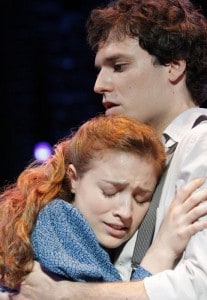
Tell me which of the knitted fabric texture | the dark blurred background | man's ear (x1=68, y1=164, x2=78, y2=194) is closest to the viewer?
the knitted fabric texture

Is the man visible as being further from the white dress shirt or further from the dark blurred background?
the dark blurred background

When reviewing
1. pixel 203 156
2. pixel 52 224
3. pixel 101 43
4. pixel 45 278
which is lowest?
pixel 45 278

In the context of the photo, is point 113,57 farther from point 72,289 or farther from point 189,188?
point 72,289

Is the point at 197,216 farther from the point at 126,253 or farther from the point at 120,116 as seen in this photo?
the point at 120,116

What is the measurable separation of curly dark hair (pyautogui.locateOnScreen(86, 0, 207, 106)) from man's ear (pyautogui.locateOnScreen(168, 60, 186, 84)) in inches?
0.6

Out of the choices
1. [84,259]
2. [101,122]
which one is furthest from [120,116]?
[84,259]

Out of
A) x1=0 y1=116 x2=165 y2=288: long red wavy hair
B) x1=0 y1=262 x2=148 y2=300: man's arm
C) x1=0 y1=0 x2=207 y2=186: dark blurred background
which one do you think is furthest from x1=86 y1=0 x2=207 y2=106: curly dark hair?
x1=0 y1=0 x2=207 y2=186: dark blurred background

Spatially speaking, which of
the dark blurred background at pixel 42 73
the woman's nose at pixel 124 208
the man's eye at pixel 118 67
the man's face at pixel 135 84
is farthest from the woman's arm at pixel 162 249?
the dark blurred background at pixel 42 73

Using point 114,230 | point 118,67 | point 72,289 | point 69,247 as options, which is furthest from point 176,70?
point 72,289

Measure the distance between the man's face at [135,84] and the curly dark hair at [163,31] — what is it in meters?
0.03

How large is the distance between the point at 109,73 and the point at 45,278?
0.75 meters

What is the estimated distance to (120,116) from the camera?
7.86ft

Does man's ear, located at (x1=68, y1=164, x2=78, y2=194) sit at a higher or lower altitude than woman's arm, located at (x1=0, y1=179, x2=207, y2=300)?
higher

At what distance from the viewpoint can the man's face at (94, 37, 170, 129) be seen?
8.21ft
